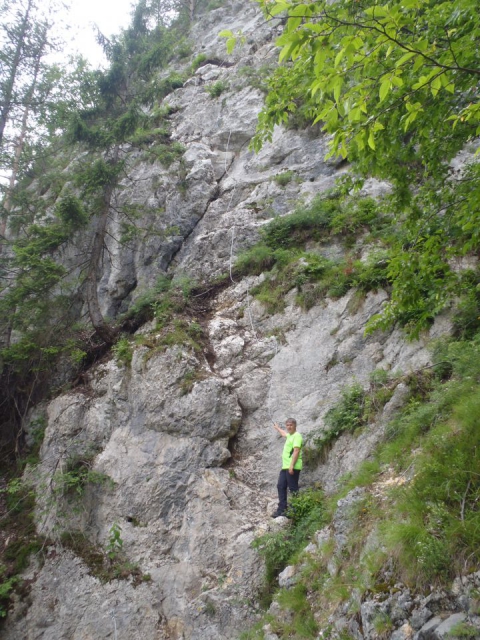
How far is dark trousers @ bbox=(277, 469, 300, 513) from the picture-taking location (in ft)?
21.2

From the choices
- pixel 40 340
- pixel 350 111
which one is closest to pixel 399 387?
pixel 350 111

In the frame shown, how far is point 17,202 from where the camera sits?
44.9 ft

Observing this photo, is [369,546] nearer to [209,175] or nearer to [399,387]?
[399,387]

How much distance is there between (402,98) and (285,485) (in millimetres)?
5510

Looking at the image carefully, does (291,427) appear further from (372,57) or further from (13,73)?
(13,73)

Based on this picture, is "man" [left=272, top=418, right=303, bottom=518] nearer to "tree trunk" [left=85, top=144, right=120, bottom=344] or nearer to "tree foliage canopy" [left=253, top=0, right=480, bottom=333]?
"tree foliage canopy" [left=253, top=0, right=480, bottom=333]

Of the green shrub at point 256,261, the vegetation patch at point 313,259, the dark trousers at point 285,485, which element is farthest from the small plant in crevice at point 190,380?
the green shrub at point 256,261

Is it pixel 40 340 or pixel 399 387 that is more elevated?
pixel 40 340

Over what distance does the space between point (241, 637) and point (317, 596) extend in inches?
62.1

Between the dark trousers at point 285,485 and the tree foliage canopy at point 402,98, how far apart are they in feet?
9.79

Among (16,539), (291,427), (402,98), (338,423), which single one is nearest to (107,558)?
(16,539)

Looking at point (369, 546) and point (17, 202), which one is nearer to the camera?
point (369, 546)

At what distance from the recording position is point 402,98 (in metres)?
3.36

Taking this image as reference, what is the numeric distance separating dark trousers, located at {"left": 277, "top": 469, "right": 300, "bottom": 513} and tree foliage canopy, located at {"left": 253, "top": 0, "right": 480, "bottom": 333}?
9.79 ft
